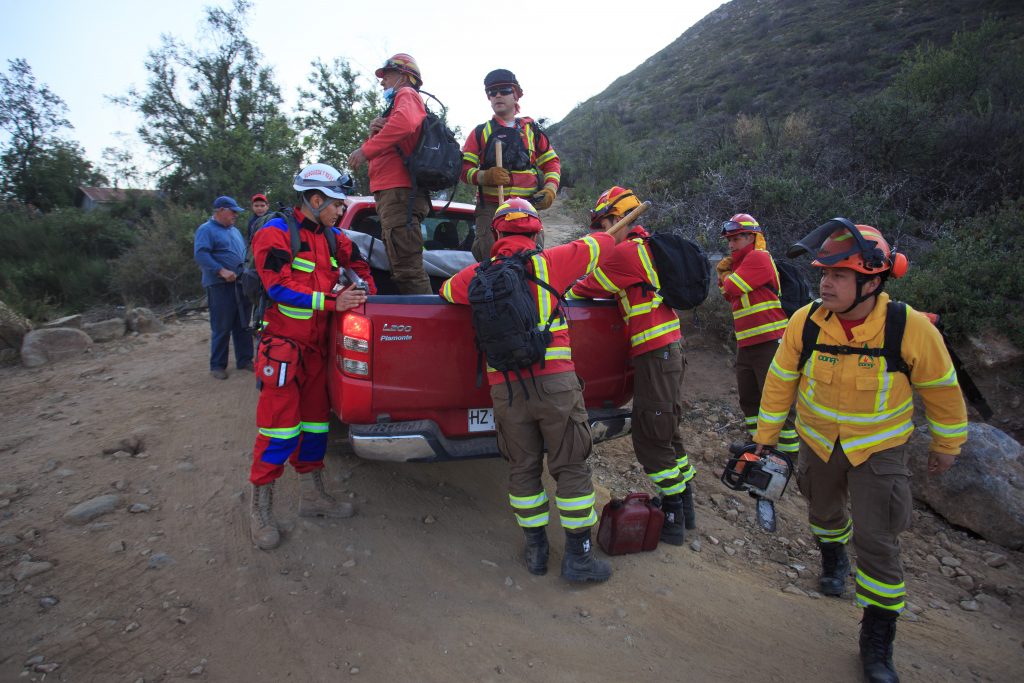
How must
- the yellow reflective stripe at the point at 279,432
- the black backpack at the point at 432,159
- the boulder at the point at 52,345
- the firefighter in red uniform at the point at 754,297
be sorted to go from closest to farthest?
1. the yellow reflective stripe at the point at 279,432
2. the black backpack at the point at 432,159
3. the firefighter in red uniform at the point at 754,297
4. the boulder at the point at 52,345

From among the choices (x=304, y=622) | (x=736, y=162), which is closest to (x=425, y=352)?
(x=304, y=622)

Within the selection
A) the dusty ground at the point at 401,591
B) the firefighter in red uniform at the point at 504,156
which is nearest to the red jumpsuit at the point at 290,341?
the dusty ground at the point at 401,591

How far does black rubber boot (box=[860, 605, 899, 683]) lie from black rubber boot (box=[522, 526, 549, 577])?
1597mm

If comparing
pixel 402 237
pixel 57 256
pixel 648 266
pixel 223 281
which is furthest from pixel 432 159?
pixel 57 256

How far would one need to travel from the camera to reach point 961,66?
10.5 m

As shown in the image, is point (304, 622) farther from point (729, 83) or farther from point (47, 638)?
point (729, 83)

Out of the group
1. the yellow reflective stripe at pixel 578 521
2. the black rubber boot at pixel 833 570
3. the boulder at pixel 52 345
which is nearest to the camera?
the yellow reflective stripe at pixel 578 521

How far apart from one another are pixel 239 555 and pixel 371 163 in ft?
8.95

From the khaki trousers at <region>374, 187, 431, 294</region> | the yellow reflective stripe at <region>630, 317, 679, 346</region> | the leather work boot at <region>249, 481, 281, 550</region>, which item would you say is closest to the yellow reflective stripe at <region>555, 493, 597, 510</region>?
the yellow reflective stripe at <region>630, 317, 679, 346</region>

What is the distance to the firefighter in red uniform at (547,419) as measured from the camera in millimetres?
2979

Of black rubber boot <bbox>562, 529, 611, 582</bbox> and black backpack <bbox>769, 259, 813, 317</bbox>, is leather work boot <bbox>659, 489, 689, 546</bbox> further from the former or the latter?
black backpack <bbox>769, 259, 813, 317</bbox>

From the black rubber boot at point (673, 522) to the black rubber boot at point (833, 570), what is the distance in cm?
82

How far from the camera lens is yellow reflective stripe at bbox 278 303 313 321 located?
3197mm

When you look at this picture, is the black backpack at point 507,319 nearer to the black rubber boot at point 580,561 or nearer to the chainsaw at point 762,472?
the black rubber boot at point 580,561
